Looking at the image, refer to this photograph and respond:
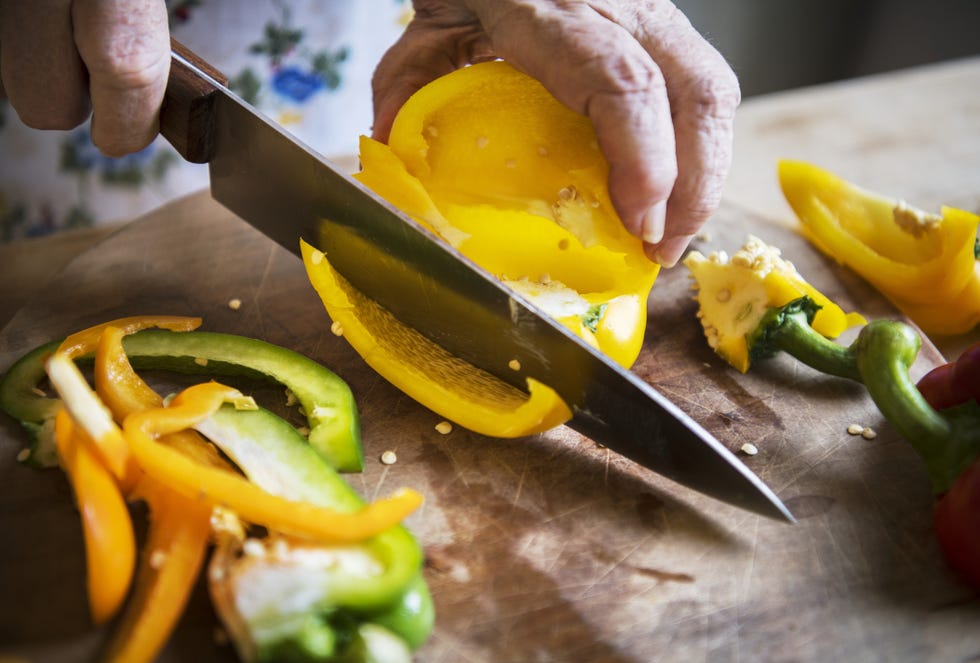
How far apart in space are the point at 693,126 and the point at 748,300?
0.41m

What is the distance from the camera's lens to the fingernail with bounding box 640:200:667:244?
5.13 feet

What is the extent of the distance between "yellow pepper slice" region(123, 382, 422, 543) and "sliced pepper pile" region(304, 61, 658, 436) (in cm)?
37

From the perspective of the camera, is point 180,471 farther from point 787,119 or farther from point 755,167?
point 787,119

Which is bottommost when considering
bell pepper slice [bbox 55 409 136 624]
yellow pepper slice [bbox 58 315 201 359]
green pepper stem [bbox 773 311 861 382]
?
yellow pepper slice [bbox 58 315 201 359]

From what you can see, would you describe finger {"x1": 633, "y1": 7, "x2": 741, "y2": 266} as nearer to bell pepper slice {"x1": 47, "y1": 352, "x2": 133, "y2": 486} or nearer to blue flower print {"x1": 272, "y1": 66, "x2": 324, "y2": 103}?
bell pepper slice {"x1": 47, "y1": 352, "x2": 133, "y2": 486}

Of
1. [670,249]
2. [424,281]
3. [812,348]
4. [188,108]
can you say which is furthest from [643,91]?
[188,108]

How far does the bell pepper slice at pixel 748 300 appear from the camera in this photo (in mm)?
1747

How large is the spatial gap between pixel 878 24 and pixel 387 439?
3.79 m

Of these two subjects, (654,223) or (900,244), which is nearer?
(654,223)

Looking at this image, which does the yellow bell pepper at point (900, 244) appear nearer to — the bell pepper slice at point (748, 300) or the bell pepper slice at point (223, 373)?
the bell pepper slice at point (748, 300)

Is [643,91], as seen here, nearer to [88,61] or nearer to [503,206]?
[503,206]

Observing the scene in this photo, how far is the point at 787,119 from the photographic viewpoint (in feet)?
9.46

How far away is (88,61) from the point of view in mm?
1489

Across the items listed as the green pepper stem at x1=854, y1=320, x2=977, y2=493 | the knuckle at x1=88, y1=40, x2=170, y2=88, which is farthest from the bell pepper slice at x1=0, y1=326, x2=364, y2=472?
the green pepper stem at x1=854, y1=320, x2=977, y2=493
